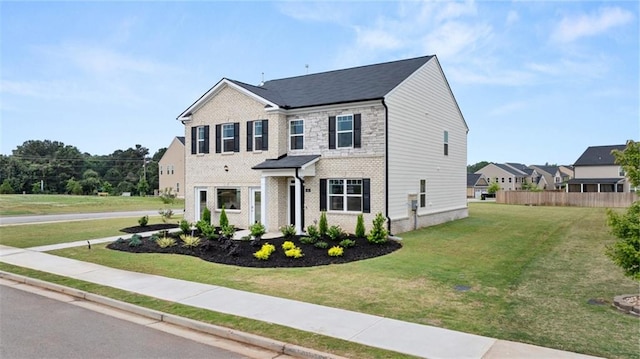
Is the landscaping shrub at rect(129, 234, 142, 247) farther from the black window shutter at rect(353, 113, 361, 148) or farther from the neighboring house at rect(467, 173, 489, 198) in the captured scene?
the neighboring house at rect(467, 173, 489, 198)

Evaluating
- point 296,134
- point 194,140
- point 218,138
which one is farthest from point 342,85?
point 194,140

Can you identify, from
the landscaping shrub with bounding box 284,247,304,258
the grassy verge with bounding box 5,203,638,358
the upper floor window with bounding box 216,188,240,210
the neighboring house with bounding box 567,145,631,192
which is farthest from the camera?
the neighboring house with bounding box 567,145,631,192

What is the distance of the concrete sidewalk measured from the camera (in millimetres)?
5758

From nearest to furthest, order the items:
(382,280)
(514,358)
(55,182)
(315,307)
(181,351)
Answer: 1. (514,358)
2. (181,351)
3. (315,307)
4. (382,280)
5. (55,182)

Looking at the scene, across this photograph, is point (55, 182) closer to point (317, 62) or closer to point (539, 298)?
point (317, 62)

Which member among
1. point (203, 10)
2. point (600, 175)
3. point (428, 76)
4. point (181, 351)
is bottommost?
point (181, 351)

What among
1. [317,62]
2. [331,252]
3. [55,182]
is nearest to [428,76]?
[317,62]

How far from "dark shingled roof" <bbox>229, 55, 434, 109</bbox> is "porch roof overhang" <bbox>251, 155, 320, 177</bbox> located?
2609 millimetres

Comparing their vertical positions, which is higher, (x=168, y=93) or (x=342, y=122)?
(x=168, y=93)

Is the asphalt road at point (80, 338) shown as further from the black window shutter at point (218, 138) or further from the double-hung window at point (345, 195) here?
the black window shutter at point (218, 138)

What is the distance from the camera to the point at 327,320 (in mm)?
7133

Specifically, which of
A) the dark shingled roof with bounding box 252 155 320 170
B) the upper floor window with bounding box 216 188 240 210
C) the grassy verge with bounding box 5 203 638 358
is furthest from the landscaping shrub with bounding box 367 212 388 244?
the upper floor window with bounding box 216 188 240 210

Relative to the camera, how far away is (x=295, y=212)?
19.8m

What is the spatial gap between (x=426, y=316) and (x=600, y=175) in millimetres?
59989
